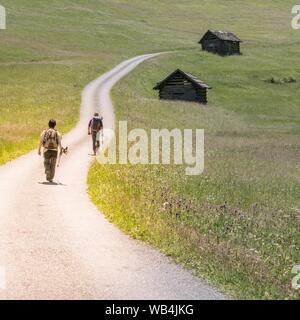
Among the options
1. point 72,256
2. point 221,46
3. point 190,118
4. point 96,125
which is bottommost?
point 72,256

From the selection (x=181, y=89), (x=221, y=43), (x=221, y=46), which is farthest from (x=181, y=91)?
(x=221, y=43)

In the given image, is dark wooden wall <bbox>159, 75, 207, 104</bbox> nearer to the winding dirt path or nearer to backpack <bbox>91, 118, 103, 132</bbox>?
backpack <bbox>91, 118, 103, 132</bbox>

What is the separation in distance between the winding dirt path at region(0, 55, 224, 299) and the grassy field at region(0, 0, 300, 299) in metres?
0.54

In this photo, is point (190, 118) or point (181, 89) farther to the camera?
point (181, 89)

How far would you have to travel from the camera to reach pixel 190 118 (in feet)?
182

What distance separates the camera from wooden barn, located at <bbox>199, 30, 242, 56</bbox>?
108 meters

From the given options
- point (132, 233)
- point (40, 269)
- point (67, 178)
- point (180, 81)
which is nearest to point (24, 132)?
point (67, 178)

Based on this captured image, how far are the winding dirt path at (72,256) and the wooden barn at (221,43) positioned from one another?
9277 cm

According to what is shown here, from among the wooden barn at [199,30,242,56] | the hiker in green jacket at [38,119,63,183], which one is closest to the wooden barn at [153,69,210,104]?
the wooden barn at [199,30,242,56]

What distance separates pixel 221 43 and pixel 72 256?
10059cm

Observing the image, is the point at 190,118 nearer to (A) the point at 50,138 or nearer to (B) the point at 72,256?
(A) the point at 50,138

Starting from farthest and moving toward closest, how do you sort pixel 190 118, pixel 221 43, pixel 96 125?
1. pixel 221 43
2. pixel 190 118
3. pixel 96 125

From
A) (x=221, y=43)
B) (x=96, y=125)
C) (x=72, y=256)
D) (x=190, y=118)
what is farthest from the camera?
(x=221, y=43)

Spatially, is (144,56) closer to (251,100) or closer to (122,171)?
(251,100)
